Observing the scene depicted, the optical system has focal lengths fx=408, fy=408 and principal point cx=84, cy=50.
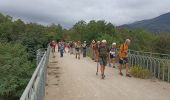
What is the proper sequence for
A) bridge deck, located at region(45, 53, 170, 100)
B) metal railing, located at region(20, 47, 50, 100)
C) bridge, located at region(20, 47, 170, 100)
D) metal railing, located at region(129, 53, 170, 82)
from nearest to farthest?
metal railing, located at region(20, 47, 50, 100) < bridge, located at region(20, 47, 170, 100) < bridge deck, located at region(45, 53, 170, 100) < metal railing, located at region(129, 53, 170, 82)

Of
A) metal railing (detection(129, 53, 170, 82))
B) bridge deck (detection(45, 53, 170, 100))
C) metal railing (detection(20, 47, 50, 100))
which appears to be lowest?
bridge deck (detection(45, 53, 170, 100))

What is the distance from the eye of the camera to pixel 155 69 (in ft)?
60.7

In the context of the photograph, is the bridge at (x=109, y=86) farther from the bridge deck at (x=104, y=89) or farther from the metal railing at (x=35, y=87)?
the metal railing at (x=35, y=87)

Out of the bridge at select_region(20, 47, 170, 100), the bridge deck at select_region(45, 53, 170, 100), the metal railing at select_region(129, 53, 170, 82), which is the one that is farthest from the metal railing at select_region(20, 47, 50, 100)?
the metal railing at select_region(129, 53, 170, 82)

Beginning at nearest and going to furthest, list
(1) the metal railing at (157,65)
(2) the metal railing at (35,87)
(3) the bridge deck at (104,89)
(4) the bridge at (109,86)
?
(2) the metal railing at (35,87) → (4) the bridge at (109,86) → (3) the bridge deck at (104,89) → (1) the metal railing at (157,65)

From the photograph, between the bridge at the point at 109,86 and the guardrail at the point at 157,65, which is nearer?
the bridge at the point at 109,86

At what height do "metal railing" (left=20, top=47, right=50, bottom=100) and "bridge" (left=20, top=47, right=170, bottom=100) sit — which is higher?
"metal railing" (left=20, top=47, right=50, bottom=100)

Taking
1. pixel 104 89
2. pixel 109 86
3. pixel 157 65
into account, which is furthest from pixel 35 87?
pixel 157 65

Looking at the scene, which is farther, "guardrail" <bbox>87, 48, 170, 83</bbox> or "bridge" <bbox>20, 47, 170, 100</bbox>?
"guardrail" <bbox>87, 48, 170, 83</bbox>

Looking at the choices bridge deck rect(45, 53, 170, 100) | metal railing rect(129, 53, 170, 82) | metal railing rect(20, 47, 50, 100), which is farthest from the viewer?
metal railing rect(129, 53, 170, 82)

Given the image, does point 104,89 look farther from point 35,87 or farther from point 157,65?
point 35,87

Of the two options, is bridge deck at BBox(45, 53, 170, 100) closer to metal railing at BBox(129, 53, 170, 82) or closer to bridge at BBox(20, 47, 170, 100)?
bridge at BBox(20, 47, 170, 100)

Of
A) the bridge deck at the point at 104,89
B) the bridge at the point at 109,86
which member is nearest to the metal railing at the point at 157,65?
the bridge at the point at 109,86

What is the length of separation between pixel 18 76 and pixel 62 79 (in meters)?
6.56
